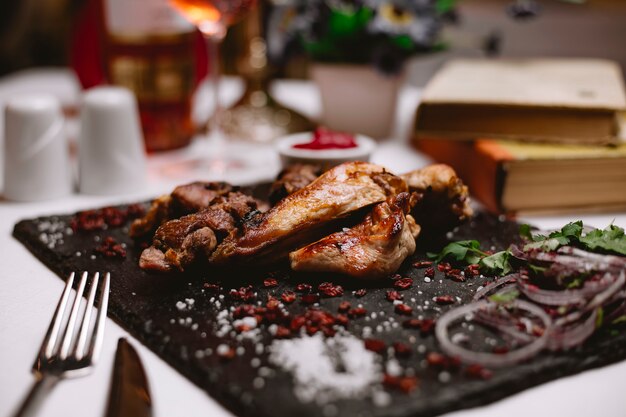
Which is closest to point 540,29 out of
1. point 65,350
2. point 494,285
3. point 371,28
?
point 371,28

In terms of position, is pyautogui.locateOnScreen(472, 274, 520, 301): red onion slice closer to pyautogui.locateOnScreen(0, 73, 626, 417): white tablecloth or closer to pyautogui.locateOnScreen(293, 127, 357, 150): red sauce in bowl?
pyautogui.locateOnScreen(0, 73, 626, 417): white tablecloth

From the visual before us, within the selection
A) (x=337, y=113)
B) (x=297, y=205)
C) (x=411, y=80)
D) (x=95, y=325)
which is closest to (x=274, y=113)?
(x=337, y=113)

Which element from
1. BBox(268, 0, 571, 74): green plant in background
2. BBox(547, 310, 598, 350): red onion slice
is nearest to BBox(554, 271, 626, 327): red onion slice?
BBox(547, 310, 598, 350): red onion slice

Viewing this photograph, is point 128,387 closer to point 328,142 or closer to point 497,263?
point 497,263

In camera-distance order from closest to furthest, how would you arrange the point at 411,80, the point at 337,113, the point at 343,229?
the point at 343,229 → the point at 337,113 → the point at 411,80

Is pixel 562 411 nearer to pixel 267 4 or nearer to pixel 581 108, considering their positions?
pixel 581 108

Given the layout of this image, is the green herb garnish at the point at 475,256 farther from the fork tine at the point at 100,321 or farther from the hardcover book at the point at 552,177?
the fork tine at the point at 100,321

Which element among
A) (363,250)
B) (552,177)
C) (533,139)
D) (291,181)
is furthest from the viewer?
(533,139)
